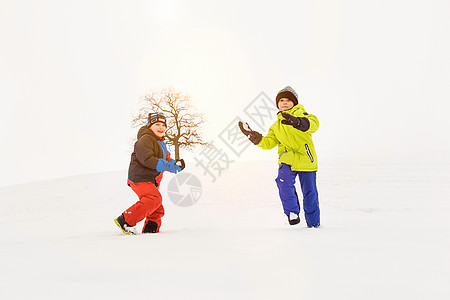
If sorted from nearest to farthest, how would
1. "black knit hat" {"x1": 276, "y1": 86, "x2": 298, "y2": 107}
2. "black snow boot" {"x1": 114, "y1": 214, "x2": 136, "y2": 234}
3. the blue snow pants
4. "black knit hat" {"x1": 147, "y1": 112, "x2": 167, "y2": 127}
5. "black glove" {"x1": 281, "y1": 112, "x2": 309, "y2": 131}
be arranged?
"black glove" {"x1": 281, "y1": 112, "x2": 309, "y2": 131} < the blue snow pants < "black snow boot" {"x1": 114, "y1": 214, "x2": 136, "y2": 234} < "black knit hat" {"x1": 276, "y1": 86, "x2": 298, "y2": 107} < "black knit hat" {"x1": 147, "y1": 112, "x2": 167, "y2": 127}

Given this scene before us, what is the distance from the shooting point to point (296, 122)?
3.38 meters

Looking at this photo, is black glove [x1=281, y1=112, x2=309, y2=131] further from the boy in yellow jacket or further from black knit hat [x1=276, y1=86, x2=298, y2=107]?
black knit hat [x1=276, y1=86, x2=298, y2=107]

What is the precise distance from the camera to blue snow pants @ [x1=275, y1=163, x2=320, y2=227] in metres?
3.59

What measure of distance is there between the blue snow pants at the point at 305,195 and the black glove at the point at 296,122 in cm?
54

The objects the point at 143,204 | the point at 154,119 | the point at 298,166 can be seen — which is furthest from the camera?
the point at 154,119

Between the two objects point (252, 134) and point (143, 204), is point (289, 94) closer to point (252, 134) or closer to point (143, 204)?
point (252, 134)

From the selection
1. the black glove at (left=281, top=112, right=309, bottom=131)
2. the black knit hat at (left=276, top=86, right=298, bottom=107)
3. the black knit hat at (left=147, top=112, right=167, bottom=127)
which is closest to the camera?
the black glove at (left=281, top=112, right=309, bottom=131)

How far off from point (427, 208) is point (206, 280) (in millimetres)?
6355

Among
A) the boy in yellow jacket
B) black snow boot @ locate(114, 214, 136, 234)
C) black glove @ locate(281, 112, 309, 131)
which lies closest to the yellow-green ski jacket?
the boy in yellow jacket

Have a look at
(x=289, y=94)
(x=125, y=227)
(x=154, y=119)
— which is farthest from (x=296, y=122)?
(x=125, y=227)

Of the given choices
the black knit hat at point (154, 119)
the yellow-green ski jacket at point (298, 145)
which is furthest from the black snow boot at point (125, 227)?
the yellow-green ski jacket at point (298, 145)

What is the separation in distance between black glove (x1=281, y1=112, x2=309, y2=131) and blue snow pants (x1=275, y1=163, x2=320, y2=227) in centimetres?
54

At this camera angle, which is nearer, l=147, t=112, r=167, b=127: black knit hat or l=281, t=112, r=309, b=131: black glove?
l=281, t=112, r=309, b=131: black glove

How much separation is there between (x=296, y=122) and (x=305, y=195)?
89 centimetres
